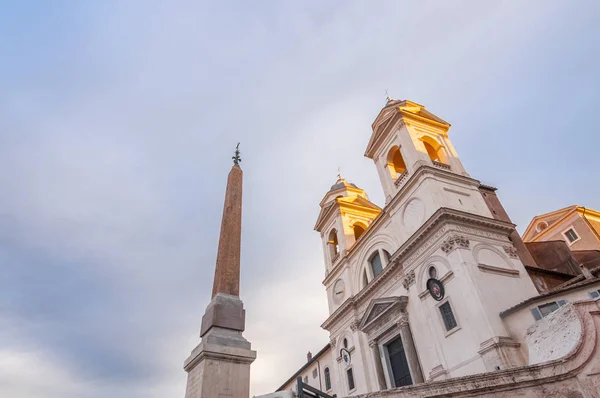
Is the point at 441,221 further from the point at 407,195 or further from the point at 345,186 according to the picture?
the point at 345,186

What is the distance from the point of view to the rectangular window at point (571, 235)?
92.5 ft

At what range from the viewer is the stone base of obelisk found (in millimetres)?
7199

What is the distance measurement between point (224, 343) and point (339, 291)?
18.2 metres

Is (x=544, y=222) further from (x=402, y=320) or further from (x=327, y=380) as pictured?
(x=327, y=380)

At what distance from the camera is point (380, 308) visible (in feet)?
64.6

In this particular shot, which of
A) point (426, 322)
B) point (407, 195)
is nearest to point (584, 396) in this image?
point (426, 322)

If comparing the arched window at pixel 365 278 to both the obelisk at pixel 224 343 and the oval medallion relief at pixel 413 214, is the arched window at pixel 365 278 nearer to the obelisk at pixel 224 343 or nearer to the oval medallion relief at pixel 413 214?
the oval medallion relief at pixel 413 214

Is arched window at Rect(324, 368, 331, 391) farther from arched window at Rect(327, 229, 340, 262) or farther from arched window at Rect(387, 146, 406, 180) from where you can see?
arched window at Rect(387, 146, 406, 180)

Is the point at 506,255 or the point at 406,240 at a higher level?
the point at 406,240

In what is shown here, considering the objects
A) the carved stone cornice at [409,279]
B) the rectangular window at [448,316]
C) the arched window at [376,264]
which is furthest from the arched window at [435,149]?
the rectangular window at [448,316]

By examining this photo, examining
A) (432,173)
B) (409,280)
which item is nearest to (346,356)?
(409,280)

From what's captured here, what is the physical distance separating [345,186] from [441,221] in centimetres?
1363

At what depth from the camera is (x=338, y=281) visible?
25.8 m

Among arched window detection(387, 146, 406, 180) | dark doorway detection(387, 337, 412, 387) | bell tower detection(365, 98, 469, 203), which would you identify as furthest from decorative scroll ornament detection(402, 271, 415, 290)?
arched window detection(387, 146, 406, 180)
